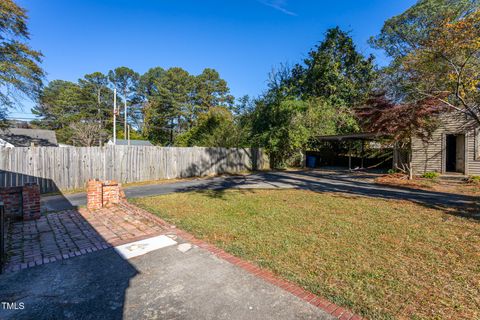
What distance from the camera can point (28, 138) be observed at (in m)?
21.2

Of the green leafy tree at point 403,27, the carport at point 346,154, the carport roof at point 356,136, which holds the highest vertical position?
the green leafy tree at point 403,27

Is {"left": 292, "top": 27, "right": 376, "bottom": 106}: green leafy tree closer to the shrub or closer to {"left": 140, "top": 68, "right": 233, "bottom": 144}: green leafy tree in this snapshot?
the shrub

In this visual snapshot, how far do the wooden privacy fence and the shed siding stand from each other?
10.5 m

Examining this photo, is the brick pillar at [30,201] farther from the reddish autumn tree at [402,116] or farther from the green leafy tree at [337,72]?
the green leafy tree at [337,72]

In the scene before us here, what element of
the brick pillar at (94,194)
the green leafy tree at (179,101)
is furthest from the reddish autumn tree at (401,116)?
the green leafy tree at (179,101)

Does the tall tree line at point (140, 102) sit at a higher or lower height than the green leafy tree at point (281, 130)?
higher

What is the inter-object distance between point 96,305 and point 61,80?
54.1m

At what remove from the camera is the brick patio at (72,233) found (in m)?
3.41

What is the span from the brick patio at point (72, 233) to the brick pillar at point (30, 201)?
0.16 metres

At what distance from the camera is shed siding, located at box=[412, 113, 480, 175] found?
11.0 metres

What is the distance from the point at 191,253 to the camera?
348 centimetres

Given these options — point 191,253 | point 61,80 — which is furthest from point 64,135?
point 191,253

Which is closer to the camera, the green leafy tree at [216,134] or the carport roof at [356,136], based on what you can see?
the carport roof at [356,136]

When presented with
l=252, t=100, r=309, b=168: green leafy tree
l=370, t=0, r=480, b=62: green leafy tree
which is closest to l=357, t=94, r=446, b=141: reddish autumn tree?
l=252, t=100, r=309, b=168: green leafy tree
